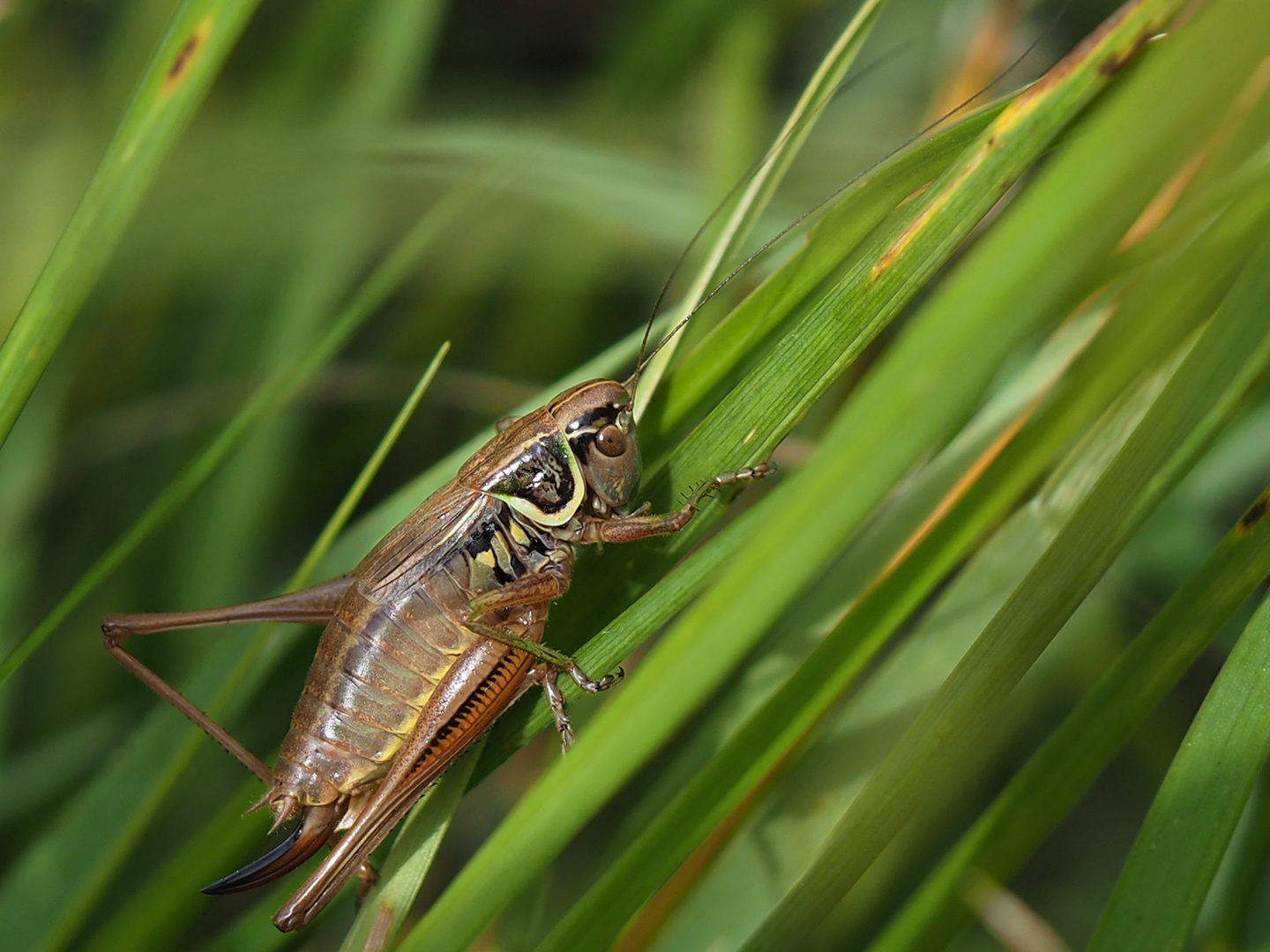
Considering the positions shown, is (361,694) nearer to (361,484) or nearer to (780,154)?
(361,484)

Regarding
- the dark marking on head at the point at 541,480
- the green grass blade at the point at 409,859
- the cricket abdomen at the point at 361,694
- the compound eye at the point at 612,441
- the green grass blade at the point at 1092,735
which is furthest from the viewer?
the dark marking on head at the point at 541,480

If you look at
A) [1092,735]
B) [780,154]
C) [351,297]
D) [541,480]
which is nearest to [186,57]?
[780,154]

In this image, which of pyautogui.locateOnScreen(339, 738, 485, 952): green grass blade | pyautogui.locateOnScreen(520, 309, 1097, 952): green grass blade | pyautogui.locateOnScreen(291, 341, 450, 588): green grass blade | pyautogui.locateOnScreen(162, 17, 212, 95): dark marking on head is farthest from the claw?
pyautogui.locateOnScreen(162, 17, 212, 95): dark marking on head

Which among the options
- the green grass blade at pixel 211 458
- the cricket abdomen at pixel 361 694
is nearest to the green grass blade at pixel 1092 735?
the cricket abdomen at pixel 361 694

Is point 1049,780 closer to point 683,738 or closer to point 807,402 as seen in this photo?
point 807,402

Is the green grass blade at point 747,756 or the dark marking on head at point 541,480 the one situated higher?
the dark marking on head at point 541,480

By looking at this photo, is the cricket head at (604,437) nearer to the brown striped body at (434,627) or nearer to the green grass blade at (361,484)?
the brown striped body at (434,627)

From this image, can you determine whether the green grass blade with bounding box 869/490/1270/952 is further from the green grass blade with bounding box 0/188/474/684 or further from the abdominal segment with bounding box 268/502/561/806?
the green grass blade with bounding box 0/188/474/684

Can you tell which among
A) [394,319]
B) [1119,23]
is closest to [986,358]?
[1119,23]
